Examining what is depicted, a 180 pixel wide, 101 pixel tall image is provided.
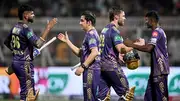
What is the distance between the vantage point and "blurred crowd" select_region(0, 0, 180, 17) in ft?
83.9

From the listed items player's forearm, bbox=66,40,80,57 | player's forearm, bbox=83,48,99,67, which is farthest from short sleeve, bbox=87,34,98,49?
player's forearm, bbox=66,40,80,57

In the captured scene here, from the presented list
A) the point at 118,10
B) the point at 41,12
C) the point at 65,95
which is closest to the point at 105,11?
the point at 41,12

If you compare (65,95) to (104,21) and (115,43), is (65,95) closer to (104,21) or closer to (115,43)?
(104,21)

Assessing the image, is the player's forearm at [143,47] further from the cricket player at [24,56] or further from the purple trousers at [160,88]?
the cricket player at [24,56]

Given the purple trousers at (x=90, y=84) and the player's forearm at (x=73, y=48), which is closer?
the purple trousers at (x=90, y=84)

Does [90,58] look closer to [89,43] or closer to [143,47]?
[89,43]

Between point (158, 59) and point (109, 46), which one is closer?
point (158, 59)

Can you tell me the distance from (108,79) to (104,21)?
322 inches

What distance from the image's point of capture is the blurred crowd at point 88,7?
1007 inches

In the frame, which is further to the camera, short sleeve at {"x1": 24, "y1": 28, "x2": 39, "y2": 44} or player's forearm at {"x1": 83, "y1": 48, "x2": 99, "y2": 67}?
short sleeve at {"x1": 24, "y1": 28, "x2": 39, "y2": 44}

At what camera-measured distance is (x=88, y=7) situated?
85.2 ft

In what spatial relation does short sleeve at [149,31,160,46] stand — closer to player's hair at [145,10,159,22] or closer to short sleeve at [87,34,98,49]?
player's hair at [145,10,159,22]

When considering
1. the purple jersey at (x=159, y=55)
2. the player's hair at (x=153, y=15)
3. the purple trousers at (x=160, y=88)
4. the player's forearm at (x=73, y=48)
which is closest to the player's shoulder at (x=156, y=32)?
the purple jersey at (x=159, y=55)

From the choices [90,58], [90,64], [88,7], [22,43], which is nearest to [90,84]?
[90,64]
